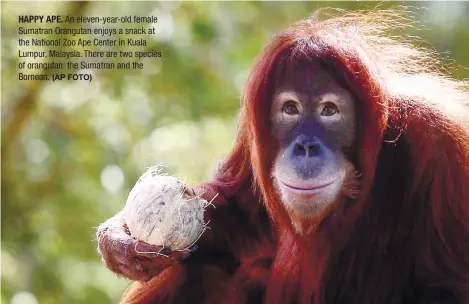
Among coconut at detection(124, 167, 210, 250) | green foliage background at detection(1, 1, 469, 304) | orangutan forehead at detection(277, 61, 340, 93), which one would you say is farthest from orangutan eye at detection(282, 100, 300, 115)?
green foliage background at detection(1, 1, 469, 304)

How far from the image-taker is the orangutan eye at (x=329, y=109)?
3219 millimetres

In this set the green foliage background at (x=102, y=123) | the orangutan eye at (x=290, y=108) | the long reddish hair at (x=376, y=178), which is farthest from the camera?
the green foliage background at (x=102, y=123)

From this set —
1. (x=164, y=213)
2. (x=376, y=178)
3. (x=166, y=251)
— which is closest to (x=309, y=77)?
(x=376, y=178)

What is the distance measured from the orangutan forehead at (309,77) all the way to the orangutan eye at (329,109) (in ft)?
0.21

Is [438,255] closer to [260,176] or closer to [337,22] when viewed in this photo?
[260,176]

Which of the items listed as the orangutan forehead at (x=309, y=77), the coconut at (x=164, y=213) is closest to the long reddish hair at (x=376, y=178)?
the orangutan forehead at (x=309, y=77)

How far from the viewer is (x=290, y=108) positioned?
3.27 metres

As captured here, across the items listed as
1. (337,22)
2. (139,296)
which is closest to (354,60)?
(337,22)

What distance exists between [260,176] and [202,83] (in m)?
4.14

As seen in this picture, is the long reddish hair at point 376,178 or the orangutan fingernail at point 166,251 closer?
the long reddish hair at point 376,178

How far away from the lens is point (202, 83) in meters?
7.48

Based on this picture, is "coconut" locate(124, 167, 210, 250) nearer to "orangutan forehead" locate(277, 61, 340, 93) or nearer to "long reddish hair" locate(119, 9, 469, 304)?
"long reddish hair" locate(119, 9, 469, 304)

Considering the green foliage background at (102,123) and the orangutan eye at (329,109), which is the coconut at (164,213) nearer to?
the orangutan eye at (329,109)

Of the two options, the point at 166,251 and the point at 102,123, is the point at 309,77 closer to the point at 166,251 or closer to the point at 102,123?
the point at 166,251
